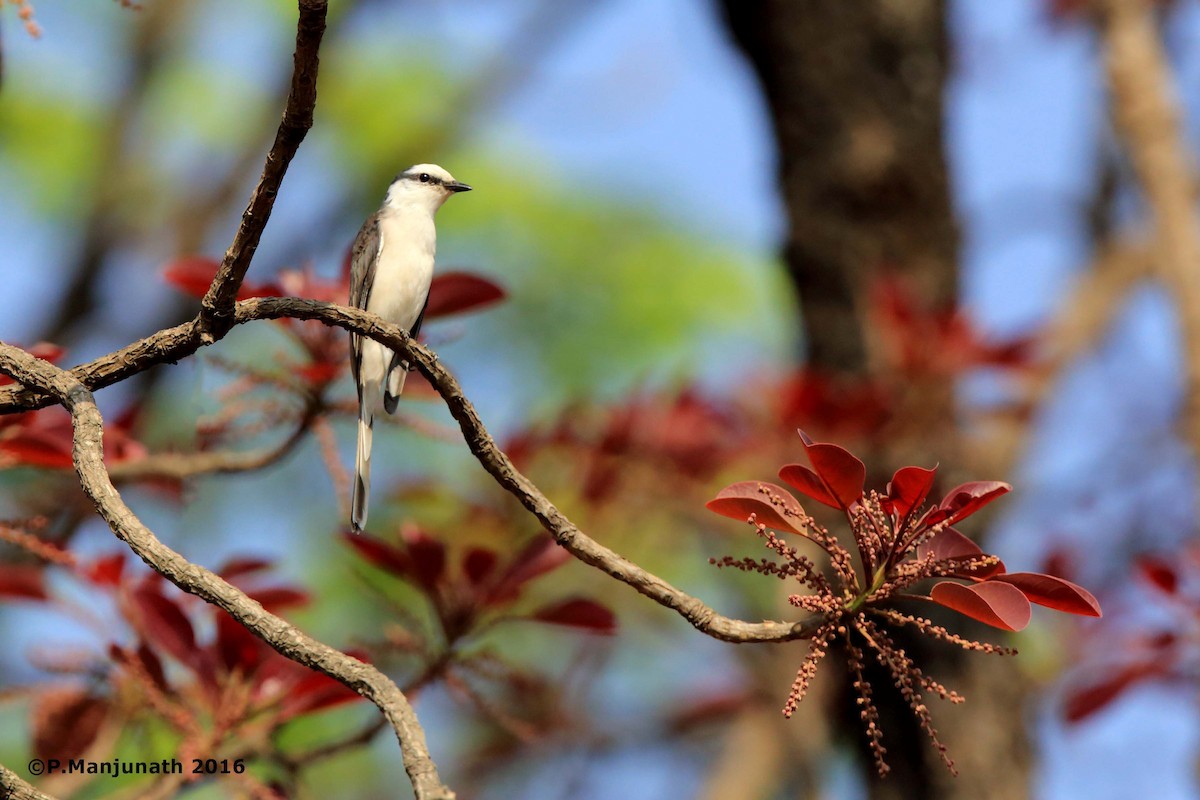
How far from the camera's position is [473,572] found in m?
2.12

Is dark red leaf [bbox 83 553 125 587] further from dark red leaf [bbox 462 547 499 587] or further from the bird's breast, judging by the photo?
the bird's breast

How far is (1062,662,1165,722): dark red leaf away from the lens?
8.14ft

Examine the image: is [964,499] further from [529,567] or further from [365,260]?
[365,260]

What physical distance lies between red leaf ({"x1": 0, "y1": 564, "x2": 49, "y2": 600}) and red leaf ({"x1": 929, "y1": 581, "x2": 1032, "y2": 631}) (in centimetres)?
169

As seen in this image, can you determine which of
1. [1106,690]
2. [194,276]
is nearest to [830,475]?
[194,276]

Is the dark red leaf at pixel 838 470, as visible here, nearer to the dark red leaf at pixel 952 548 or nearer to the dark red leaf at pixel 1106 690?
the dark red leaf at pixel 952 548

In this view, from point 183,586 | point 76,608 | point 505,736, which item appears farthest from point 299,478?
point 183,586

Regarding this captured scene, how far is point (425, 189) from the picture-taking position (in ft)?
11.8

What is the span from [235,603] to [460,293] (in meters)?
1.12

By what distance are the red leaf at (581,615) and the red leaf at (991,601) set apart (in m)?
0.77

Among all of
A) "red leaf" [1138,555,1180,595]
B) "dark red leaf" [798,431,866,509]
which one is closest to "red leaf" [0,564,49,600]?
"dark red leaf" [798,431,866,509]

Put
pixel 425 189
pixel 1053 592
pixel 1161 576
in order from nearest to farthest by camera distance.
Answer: pixel 1053 592
pixel 1161 576
pixel 425 189

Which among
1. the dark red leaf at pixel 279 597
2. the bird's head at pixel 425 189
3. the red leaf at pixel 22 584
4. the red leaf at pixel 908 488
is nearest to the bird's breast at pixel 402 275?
the bird's head at pixel 425 189

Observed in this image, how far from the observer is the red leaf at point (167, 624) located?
77.0 inches
